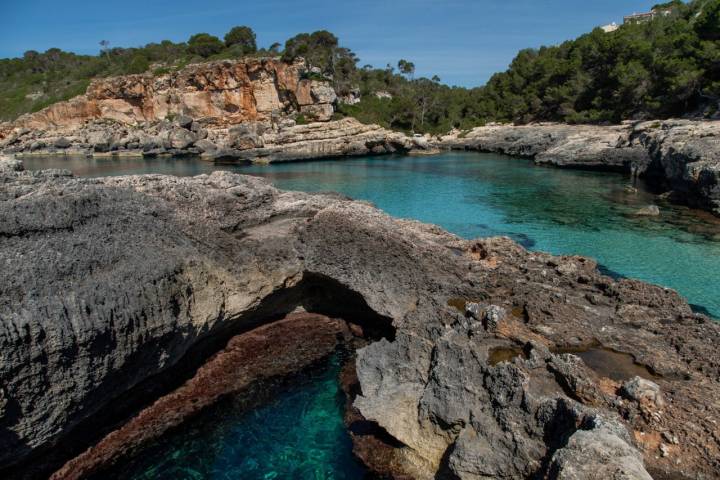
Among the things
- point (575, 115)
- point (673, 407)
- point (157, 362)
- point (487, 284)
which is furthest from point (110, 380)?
point (575, 115)

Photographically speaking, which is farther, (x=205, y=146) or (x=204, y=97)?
(x=204, y=97)

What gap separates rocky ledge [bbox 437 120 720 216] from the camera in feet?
76.9

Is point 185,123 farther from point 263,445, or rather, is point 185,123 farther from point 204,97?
point 263,445

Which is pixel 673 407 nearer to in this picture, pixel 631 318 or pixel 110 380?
pixel 631 318

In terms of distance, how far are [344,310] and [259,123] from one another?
192 ft

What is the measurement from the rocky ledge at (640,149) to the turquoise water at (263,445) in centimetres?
2352

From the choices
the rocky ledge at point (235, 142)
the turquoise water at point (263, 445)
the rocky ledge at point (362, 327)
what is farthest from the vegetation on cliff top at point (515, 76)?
the turquoise water at point (263, 445)

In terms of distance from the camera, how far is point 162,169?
44656 millimetres

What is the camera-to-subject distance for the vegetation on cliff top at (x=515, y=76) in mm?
42000

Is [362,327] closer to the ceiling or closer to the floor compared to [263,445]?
closer to the ceiling

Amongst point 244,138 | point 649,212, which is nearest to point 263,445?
point 649,212

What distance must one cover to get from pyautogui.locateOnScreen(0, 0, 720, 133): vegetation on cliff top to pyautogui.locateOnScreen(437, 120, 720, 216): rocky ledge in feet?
15.4

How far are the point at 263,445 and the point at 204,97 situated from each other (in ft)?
235

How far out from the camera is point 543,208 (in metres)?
25.5
